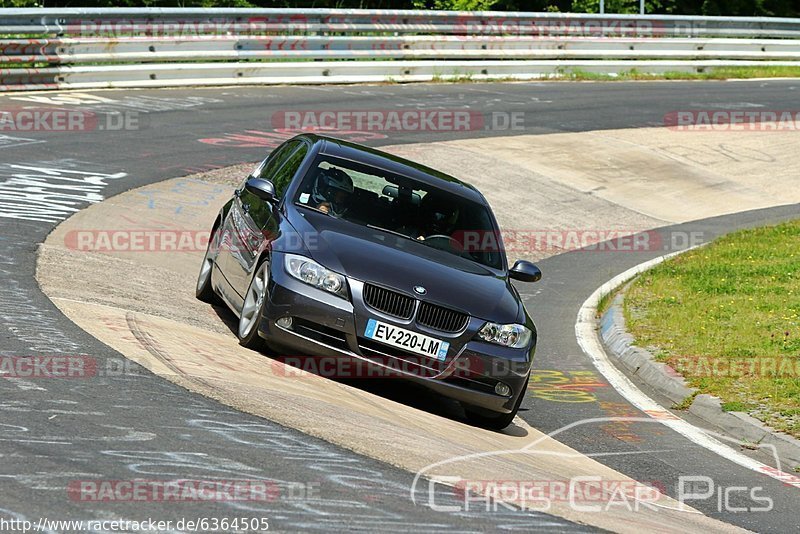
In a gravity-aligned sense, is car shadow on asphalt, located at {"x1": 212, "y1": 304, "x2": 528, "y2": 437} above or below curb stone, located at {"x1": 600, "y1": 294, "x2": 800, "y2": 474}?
above

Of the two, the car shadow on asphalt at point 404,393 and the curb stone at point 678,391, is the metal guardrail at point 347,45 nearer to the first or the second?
the curb stone at point 678,391

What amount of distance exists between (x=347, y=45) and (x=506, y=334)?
19.9m

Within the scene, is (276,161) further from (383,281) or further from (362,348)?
(362,348)

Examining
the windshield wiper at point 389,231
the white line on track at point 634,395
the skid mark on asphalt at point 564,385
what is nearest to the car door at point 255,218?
the windshield wiper at point 389,231

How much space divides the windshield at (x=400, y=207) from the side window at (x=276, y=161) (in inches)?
33.3

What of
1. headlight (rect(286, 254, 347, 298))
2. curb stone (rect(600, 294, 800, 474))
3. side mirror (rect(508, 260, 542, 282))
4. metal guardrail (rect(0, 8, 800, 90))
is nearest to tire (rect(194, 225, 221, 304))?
headlight (rect(286, 254, 347, 298))

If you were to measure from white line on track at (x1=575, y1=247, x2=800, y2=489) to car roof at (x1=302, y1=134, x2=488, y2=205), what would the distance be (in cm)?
209

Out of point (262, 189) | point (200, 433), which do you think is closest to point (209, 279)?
point (262, 189)

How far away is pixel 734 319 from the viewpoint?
12.3m

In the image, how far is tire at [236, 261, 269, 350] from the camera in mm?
8727

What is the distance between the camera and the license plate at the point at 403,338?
8359 millimetres

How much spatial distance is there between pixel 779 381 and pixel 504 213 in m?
8.80

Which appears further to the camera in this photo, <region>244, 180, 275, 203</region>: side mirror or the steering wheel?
<region>244, 180, 275, 203</region>: side mirror

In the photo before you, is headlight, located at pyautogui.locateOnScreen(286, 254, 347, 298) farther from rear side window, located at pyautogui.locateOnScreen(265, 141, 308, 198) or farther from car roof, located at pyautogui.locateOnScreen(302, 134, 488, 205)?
car roof, located at pyautogui.locateOnScreen(302, 134, 488, 205)
